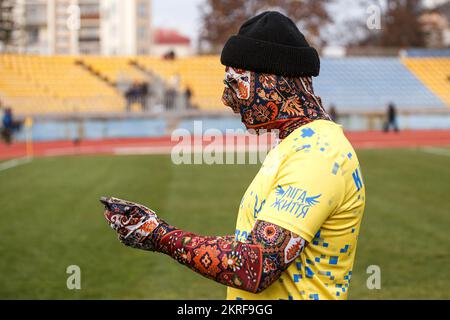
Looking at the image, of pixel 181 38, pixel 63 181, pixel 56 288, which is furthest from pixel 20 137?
pixel 181 38

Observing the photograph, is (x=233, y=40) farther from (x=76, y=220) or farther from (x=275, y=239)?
(x=76, y=220)

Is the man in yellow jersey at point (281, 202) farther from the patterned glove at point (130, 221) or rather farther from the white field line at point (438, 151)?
the white field line at point (438, 151)

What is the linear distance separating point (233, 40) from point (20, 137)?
3019 cm

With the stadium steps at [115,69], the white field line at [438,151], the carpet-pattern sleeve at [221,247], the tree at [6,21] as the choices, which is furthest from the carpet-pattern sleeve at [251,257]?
the tree at [6,21]

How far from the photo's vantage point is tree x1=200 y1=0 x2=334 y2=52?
54438 millimetres

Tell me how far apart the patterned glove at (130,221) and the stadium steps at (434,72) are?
129 ft

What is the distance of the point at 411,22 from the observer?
6162 centimetres

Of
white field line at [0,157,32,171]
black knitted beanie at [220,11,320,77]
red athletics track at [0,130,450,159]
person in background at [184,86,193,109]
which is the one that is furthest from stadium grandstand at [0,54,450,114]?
black knitted beanie at [220,11,320,77]

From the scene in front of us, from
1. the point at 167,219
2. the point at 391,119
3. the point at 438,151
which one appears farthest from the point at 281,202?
the point at 391,119

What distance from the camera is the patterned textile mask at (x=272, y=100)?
2.42 m

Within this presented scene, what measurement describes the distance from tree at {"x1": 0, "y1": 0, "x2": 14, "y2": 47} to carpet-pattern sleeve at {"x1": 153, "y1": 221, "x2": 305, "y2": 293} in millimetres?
50782

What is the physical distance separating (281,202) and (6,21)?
5226 cm

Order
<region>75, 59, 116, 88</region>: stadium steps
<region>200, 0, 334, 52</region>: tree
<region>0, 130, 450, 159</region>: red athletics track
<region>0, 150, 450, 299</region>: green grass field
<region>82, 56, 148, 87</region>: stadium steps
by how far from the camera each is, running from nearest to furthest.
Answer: <region>0, 150, 450, 299</region>: green grass field, <region>0, 130, 450, 159</region>: red athletics track, <region>75, 59, 116, 88</region>: stadium steps, <region>82, 56, 148, 87</region>: stadium steps, <region>200, 0, 334, 52</region>: tree

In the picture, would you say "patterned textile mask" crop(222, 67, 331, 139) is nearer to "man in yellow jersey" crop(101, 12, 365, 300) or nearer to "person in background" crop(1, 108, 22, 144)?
"man in yellow jersey" crop(101, 12, 365, 300)
